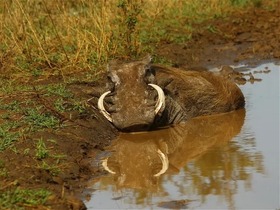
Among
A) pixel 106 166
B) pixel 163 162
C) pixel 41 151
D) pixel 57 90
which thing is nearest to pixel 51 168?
pixel 41 151

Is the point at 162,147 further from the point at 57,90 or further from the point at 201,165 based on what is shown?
the point at 57,90

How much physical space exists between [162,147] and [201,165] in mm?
1028

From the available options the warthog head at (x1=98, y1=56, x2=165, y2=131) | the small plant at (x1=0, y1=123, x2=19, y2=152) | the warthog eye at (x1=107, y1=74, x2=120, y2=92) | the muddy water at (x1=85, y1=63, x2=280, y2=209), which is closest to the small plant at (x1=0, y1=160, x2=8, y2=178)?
the small plant at (x1=0, y1=123, x2=19, y2=152)

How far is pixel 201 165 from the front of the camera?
7.04 metres

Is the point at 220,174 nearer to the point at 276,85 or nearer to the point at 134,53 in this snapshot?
the point at 276,85

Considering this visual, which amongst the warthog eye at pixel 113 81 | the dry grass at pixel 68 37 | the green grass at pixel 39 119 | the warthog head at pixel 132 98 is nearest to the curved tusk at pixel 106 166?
the green grass at pixel 39 119

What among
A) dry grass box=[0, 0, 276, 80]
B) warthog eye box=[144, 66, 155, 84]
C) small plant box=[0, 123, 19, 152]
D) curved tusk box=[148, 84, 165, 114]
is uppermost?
small plant box=[0, 123, 19, 152]

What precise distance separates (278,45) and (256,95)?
303 cm

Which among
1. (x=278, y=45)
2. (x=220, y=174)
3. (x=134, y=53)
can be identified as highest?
(x=220, y=174)

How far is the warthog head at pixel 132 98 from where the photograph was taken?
8.13 m

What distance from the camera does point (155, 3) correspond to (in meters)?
13.6

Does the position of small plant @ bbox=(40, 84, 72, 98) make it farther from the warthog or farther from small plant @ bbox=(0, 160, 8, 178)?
small plant @ bbox=(0, 160, 8, 178)

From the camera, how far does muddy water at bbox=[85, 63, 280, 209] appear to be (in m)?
6.07

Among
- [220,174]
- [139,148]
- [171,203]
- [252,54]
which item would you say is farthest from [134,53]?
[171,203]
